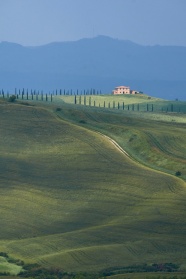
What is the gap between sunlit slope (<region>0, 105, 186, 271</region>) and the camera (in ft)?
324

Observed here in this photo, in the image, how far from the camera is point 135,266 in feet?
307

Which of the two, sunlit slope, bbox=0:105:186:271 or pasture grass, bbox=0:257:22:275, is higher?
sunlit slope, bbox=0:105:186:271

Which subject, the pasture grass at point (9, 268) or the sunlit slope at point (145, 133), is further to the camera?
the sunlit slope at point (145, 133)

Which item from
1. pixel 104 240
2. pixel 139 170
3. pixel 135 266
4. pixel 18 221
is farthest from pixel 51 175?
pixel 135 266

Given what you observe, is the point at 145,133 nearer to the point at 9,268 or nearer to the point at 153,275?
the point at 9,268

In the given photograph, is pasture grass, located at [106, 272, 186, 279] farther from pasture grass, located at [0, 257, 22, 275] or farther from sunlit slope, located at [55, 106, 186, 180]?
sunlit slope, located at [55, 106, 186, 180]

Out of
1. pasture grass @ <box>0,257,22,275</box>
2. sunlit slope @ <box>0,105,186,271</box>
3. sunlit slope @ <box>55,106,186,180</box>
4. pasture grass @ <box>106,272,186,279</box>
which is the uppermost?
sunlit slope @ <box>55,106,186,180</box>

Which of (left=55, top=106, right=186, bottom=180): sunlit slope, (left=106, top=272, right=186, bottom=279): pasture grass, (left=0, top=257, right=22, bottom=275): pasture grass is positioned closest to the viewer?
(left=106, top=272, right=186, bottom=279): pasture grass

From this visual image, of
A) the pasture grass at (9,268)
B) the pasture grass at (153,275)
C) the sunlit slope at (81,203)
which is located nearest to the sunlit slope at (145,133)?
the sunlit slope at (81,203)

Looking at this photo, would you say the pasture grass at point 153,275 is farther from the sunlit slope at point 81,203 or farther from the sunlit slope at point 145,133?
the sunlit slope at point 145,133

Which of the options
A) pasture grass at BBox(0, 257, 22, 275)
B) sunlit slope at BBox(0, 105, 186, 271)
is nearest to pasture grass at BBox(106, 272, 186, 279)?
sunlit slope at BBox(0, 105, 186, 271)

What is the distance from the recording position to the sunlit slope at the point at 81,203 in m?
98.6

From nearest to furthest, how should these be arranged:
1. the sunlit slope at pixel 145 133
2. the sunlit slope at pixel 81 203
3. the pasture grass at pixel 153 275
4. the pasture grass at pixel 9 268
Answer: the pasture grass at pixel 153 275, the pasture grass at pixel 9 268, the sunlit slope at pixel 81 203, the sunlit slope at pixel 145 133

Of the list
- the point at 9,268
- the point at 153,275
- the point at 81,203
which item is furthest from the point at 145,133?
the point at 153,275
